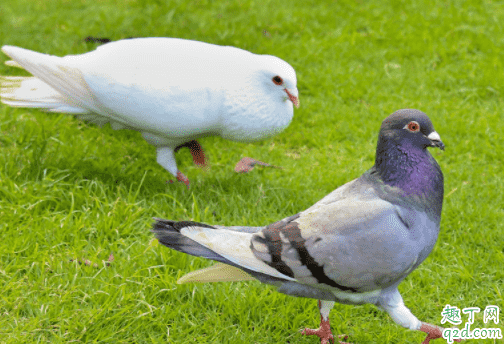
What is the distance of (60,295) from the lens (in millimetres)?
2852

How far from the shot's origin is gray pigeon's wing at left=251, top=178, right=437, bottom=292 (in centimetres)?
233

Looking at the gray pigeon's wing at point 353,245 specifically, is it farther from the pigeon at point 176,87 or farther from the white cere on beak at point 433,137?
the pigeon at point 176,87

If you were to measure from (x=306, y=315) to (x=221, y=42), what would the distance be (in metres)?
3.60

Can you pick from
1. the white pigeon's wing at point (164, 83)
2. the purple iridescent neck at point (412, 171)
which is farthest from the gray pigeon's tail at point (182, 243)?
the white pigeon's wing at point (164, 83)

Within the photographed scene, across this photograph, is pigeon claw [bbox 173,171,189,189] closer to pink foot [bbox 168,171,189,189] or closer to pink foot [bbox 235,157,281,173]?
pink foot [bbox 168,171,189,189]

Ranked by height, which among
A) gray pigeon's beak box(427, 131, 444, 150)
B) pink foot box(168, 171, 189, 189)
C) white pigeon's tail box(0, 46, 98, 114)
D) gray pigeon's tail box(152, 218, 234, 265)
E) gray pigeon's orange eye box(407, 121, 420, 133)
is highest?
gray pigeon's orange eye box(407, 121, 420, 133)

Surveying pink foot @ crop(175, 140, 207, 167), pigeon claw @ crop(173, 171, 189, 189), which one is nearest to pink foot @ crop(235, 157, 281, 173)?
pink foot @ crop(175, 140, 207, 167)

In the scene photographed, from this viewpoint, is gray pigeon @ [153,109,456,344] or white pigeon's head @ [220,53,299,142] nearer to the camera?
gray pigeon @ [153,109,456,344]

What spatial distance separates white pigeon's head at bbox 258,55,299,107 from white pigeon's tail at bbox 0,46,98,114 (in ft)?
3.97

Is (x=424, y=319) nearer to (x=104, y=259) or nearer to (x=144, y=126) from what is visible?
(x=104, y=259)

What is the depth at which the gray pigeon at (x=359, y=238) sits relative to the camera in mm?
2350

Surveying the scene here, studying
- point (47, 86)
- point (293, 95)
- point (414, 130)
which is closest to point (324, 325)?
point (414, 130)

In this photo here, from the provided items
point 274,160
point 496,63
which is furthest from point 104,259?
→ point 496,63

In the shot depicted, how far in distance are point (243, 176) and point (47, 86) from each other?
165cm
